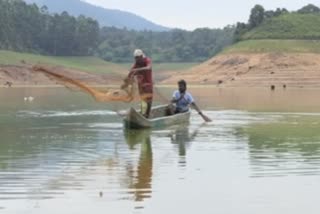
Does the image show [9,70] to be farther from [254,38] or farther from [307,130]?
[307,130]

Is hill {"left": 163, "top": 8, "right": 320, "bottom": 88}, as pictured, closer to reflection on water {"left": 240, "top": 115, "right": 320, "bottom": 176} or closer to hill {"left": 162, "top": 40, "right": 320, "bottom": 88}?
hill {"left": 162, "top": 40, "right": 320, "bottom": 88}

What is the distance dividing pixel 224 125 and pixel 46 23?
408ft

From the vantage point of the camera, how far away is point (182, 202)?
11.7m

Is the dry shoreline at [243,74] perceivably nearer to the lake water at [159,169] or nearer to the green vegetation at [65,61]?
the green vegetation at [65,61]

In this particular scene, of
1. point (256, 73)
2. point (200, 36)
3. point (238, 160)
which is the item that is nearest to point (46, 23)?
point (200, 36)

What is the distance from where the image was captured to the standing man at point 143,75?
23.1 m

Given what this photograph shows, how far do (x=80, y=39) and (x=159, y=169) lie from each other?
13438 centimetres

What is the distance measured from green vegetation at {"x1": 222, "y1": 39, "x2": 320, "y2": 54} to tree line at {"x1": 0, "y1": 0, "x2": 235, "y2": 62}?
39.6 metres

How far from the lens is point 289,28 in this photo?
121 m

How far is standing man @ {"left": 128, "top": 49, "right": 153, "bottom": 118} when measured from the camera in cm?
2312

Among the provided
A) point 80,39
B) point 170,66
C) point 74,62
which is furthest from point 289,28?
point 80,39

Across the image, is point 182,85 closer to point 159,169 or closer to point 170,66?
point 159,169

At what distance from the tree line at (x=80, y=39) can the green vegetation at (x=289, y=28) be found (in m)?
37.5

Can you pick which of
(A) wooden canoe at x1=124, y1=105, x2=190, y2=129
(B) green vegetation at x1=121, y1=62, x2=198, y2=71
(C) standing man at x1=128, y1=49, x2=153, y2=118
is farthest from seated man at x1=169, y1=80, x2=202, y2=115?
(B) green vegetation at x1=121, y1=62, x2=198, y2=71
